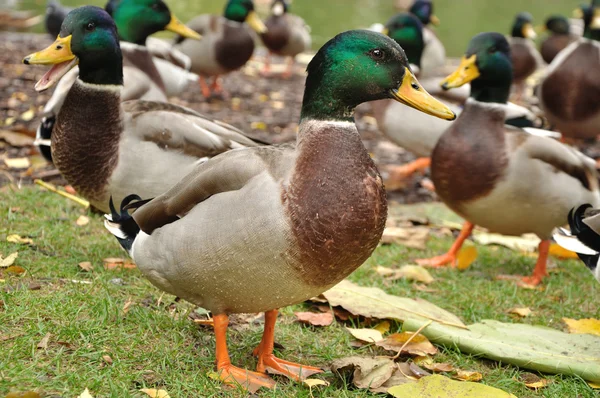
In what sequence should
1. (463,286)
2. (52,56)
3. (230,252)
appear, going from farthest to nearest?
(463,286), (52,56), (230,252)

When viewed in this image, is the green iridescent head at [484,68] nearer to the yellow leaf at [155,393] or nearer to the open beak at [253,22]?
the yellow leaf at [155,393]

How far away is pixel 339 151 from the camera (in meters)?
2.45

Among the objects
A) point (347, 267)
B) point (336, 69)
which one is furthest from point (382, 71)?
point (347, 267)

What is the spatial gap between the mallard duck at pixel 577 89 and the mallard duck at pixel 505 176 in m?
2.55

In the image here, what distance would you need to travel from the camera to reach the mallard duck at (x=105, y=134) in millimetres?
3529

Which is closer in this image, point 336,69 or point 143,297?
point 336,69

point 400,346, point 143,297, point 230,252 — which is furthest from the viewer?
point 143,297

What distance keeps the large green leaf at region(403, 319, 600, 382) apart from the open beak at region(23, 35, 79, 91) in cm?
189

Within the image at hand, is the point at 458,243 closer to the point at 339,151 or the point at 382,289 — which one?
the point at 382,289

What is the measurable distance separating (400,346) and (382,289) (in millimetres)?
692

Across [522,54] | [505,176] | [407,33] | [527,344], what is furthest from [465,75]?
[522,54]

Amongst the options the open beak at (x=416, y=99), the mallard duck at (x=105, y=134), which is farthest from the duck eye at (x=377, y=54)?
the mallard duck at (x=105, y=134)

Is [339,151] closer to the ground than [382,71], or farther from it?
closer to the ground

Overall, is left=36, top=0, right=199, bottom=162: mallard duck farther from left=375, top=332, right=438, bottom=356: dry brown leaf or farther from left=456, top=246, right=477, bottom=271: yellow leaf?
left=375, top=332, right=438, bottom=356: dry brown leaf
